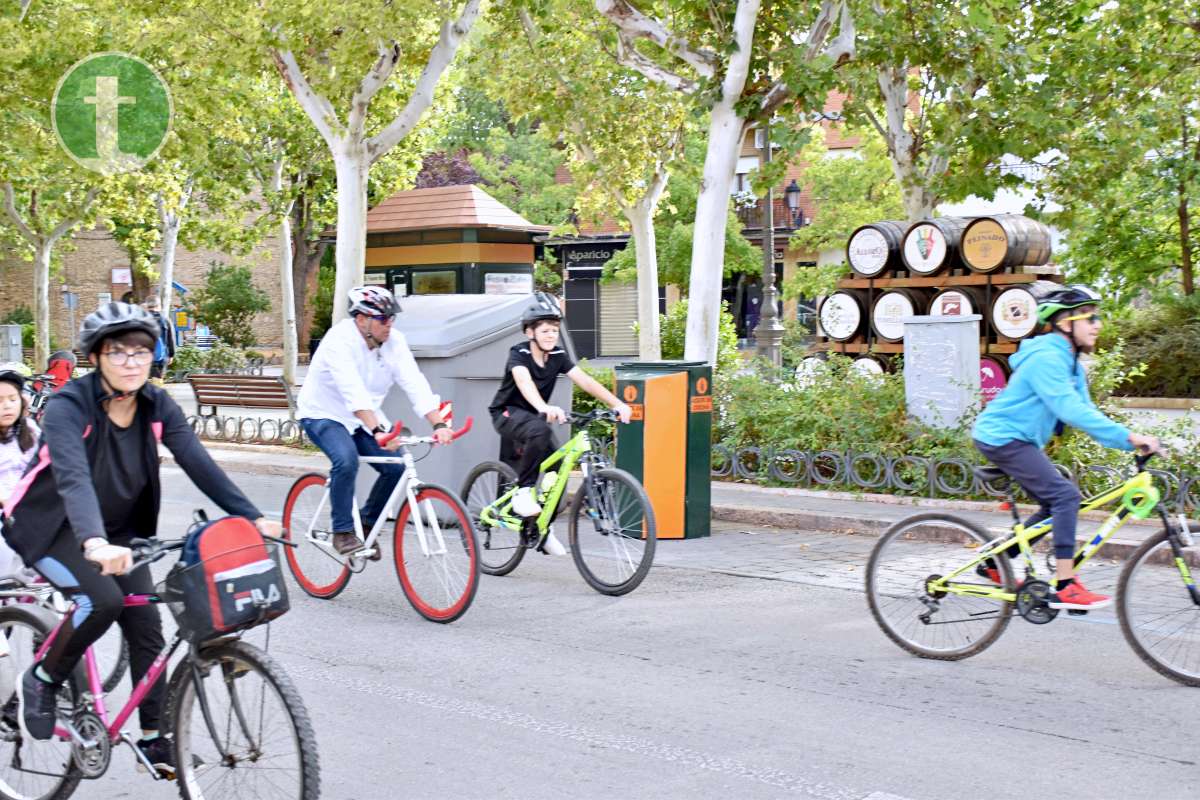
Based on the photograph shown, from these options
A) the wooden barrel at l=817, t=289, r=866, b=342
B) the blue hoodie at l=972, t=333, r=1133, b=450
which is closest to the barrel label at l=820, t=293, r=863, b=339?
the wooden barrel at l=817, t=289, r=866, b=342

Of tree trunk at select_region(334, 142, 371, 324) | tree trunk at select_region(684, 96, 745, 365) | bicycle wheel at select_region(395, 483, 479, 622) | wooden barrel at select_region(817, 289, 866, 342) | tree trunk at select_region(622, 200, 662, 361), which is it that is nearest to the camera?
bicycle wheel at select_region(395, 483, 479, 622)

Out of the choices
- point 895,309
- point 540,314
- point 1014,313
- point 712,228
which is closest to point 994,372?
point 1014,313

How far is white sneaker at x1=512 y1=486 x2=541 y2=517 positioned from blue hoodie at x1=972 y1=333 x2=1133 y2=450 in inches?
111

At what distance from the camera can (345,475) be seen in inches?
296

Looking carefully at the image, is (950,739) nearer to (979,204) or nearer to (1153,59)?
(1153,59)

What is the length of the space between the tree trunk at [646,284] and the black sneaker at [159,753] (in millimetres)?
19698

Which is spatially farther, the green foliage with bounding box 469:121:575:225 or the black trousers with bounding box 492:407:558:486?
the green foliage with bounding box 469:121:575:225

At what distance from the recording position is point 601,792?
4637 mm

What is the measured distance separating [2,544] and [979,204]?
124 ft

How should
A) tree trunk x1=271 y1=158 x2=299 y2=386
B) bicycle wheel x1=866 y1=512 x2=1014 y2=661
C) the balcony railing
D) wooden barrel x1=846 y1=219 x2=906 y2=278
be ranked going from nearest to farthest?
bicycle wheel x1=866 y1=512 x2=1014 y2=661 → wooden barrel x1=846 y1=219 x2=906 y2=278 → tree trunk x1=271 y1=158 x2=299 y2=386 → the balcony railing

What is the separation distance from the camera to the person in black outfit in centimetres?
820

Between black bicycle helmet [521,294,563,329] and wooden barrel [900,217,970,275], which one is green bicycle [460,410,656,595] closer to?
black bicycle helmet [521,294,563,329]

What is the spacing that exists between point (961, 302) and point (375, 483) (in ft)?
30.1

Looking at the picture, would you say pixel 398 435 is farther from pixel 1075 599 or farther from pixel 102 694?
pixel 1075 599
